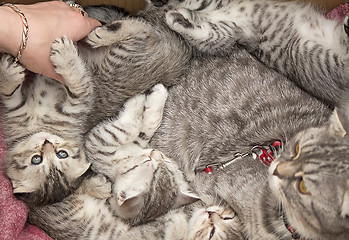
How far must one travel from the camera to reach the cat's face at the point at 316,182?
5.65 feet

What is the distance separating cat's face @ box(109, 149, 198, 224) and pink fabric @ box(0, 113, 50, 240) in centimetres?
47

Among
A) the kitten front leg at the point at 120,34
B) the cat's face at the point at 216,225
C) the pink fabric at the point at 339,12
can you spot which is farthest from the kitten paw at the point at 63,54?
the pink fabric at the point at 339,12

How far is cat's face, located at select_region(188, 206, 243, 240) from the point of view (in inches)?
83.6

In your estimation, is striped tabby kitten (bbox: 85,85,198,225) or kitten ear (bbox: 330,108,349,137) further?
striped tabby kitten (bbox: 85,85,198,225)

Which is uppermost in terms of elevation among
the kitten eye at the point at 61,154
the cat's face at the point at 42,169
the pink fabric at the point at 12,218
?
the kitten eye at the point at 61,154

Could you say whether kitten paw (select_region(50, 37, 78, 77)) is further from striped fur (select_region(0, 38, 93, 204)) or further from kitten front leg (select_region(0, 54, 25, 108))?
kitten front leg (select_region(0, 54, 25, 108))

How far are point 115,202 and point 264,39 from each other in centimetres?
137

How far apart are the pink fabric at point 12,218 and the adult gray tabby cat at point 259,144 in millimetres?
863

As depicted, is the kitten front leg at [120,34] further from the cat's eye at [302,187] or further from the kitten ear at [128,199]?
the cat's eye at [302,187]

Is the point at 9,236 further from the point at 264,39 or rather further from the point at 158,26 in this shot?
the point at 264,39

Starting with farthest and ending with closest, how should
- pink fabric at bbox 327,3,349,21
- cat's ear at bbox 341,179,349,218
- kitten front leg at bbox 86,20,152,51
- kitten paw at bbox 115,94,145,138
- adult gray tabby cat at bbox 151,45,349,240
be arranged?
1. pink fabric at bbox 327,3,349,21
2. kitten paw at bbox 115,94,145,138
3. kitten front leg at bbox 86,20,152,51
4. adult gray tabby cat at bbox 151,45,349,240
5. cat's ear at bbox 341,179,349,218

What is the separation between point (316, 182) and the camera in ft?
5.83

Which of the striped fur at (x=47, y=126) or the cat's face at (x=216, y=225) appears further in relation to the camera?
the striped fur at (x=47, y=126)

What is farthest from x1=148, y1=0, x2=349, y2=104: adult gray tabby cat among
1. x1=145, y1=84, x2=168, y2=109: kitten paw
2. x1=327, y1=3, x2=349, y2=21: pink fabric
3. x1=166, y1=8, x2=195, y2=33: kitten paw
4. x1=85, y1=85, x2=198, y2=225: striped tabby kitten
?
x1=85, y1=85, x2=198, y2=225: striped tabby kitten
